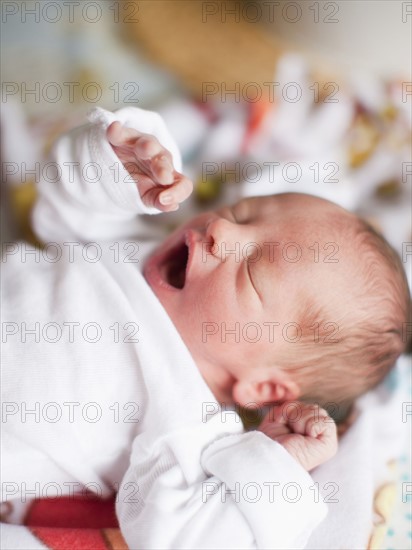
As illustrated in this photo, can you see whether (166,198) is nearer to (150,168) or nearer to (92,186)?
(150,168)

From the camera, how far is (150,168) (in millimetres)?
1073

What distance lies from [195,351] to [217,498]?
0.83 ft

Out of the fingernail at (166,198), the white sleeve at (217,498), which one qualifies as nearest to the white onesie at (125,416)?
the white sleeve at (217,498)

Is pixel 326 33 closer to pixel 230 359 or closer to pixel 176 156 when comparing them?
pixel 176 156

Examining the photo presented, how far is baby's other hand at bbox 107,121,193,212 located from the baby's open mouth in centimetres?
17

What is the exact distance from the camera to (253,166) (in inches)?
68.9

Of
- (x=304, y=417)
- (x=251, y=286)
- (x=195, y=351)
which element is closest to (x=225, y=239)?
(x=251, y=286)

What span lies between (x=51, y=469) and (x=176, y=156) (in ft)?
1.95

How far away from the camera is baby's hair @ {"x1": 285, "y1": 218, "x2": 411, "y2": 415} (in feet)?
3.74

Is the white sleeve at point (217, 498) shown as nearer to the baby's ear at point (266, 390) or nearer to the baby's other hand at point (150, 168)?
the baby's ear at point (266, 390)

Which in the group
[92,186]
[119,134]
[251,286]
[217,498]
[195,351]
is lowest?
[217,498]

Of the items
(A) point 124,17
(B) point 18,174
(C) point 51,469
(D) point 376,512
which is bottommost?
(D) point 376,512

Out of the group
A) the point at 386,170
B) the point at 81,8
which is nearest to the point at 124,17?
the point at 81,8

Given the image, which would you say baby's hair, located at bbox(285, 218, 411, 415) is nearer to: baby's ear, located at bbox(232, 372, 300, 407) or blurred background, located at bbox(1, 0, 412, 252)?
baby's ear, located at bbox(232, 372, 300, 407)
